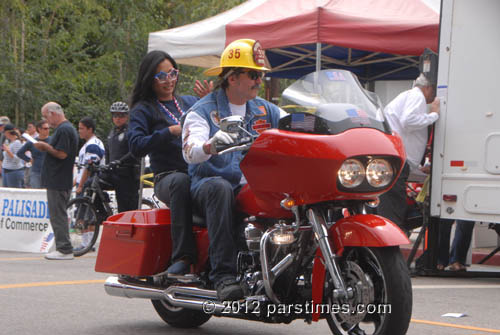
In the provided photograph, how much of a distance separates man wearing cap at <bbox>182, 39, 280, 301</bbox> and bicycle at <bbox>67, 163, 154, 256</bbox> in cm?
617

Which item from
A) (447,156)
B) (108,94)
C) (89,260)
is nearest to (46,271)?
(89,260)

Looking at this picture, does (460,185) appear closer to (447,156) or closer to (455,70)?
(447,156)

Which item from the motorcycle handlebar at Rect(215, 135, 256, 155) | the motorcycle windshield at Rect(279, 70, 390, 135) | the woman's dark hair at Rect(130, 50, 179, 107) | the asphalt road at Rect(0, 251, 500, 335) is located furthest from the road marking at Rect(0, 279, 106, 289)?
the motorcycle windshield at Rect(279, 70, 390, 135)

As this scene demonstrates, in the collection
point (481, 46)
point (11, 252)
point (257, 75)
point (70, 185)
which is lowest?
point (11, 252)

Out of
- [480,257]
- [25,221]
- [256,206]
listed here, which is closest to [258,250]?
[256,206]

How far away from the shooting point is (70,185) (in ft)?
37.2

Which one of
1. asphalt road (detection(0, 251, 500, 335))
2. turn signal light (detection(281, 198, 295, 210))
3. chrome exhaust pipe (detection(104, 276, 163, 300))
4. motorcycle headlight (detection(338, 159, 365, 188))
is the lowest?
asphalt road (detection(0, 251, 500, 335))

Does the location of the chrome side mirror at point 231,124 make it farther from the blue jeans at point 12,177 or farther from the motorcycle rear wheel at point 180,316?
the blue jeans at point 12,177

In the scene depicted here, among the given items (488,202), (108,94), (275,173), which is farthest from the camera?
(108,94)

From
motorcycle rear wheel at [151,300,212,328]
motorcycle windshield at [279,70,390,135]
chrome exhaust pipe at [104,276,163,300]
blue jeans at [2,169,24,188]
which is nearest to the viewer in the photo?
motorcycle windshield at [279,70,390,135]

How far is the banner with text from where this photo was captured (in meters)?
12.5

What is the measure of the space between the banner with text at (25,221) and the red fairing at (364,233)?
8.13m

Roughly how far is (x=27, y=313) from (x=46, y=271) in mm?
3150

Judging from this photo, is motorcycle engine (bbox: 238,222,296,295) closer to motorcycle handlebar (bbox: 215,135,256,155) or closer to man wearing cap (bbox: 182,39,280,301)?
man wearing cap (bbox: 182,39,280,301)
